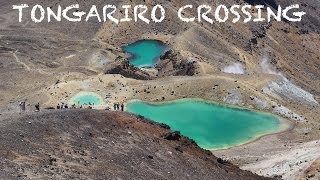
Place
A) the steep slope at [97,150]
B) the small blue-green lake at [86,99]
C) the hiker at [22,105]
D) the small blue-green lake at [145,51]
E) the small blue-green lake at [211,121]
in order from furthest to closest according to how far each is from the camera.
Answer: the small blue-green lake at [145,51]
the small blue-green lake at [86,99]
the hiker at [22,105]
the small blue-green lake at [211,121]
the steep slope at [97,150]

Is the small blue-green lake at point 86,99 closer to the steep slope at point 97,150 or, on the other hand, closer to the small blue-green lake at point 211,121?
the small blue-green lake at point 211,121

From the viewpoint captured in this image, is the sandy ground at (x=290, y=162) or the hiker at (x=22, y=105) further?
the hiker at (x=22, y=105)

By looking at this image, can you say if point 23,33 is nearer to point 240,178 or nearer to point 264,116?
point 264,116

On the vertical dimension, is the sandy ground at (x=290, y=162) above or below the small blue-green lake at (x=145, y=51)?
below

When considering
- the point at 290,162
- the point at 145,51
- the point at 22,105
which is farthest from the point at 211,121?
the point at 145,51

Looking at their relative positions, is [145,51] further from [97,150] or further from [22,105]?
[97,150]

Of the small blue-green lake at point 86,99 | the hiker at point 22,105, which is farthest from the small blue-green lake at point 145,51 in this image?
the hiker at point 22,105

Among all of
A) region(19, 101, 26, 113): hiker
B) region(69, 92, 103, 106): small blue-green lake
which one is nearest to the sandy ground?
region(69, 92, 103, 106): small blue-green lake
